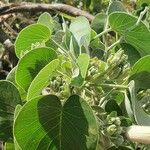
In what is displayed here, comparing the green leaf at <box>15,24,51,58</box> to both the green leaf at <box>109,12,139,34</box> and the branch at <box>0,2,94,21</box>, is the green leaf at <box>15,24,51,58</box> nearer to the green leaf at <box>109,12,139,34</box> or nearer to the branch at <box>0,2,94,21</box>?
the green leaf at <box>109,12,139,34</box>

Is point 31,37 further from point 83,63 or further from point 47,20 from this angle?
point 83,63

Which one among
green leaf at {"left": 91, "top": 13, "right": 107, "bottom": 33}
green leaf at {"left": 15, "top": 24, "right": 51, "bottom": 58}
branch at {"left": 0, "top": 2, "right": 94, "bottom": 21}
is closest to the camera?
Result: green leaf at {"left": 15, "top": 24, "right": 51, "bottom": 58}

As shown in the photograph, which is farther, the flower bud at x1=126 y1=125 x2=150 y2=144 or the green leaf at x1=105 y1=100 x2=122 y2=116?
the green leaf at x1=105 y1=100 x2=122 y2=116

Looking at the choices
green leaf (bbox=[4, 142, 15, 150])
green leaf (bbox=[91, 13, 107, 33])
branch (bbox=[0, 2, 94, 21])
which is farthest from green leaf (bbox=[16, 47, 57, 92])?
branch (bbox=[0, 2, 94, 21])

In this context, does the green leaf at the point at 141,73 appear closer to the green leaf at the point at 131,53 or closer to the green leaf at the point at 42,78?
the green leaf at the point at 131,53

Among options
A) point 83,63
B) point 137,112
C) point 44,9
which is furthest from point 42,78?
point 44,9

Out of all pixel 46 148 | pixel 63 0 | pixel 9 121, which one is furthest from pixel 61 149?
pixel 63 0

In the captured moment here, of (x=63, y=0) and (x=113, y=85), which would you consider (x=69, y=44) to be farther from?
(x=63, y=0)
